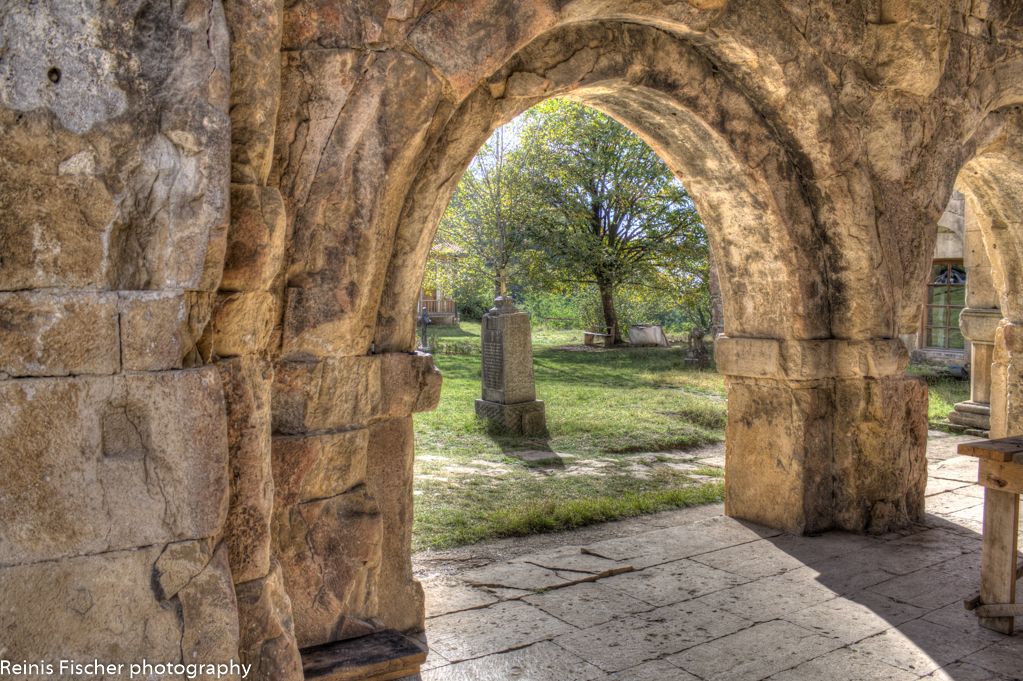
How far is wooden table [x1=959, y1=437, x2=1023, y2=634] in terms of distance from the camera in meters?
3.82

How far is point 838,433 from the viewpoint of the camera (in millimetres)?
5301

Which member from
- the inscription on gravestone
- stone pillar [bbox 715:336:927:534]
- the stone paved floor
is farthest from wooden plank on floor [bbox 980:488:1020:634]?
the inscription on gravestone

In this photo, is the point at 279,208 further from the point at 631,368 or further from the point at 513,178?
the point at 513,178

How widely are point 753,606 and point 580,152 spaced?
14.8 meters

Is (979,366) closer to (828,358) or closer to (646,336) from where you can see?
(828,358)

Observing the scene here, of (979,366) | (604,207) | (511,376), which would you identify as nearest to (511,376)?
(511,376)

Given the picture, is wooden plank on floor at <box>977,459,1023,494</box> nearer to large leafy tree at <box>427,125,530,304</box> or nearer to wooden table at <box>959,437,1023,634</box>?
wooden table at <box>959,437,1023,634</box>

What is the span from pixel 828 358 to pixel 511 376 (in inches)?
173

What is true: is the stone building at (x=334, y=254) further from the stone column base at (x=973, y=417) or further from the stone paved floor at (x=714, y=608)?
the stone column base at (x=973, y=417)

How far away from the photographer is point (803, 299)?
5.16m

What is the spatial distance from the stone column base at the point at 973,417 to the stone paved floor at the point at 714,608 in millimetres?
3869

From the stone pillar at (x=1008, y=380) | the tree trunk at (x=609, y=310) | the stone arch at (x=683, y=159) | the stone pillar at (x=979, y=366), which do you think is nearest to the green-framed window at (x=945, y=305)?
the stone pillar at (x=979, y=366)

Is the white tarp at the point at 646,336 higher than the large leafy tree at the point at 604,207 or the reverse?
the reverse

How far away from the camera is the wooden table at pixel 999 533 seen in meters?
3.82
